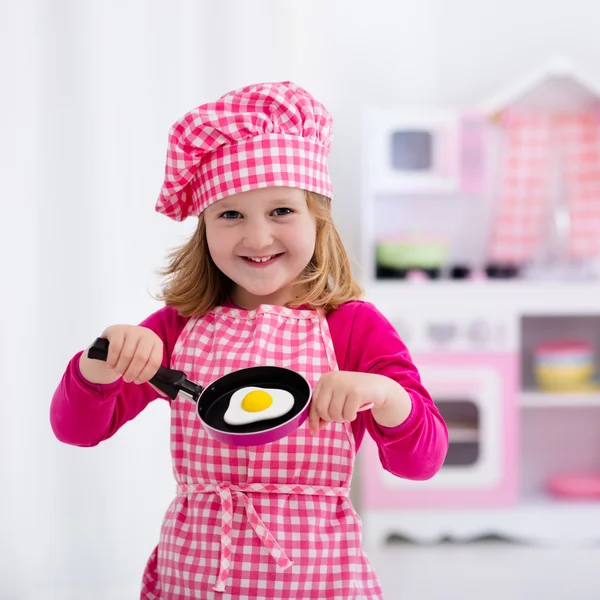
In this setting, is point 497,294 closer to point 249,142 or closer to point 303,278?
point 303,278

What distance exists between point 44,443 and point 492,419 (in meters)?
1.06

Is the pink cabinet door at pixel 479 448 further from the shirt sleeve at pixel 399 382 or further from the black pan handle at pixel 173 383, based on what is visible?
the black pan handle at pixel 173 383

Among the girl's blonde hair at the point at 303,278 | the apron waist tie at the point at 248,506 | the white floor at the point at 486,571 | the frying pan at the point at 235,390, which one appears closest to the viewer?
the frying pan at the point at 235,390

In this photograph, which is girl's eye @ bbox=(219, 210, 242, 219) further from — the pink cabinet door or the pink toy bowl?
the pink toy bowl

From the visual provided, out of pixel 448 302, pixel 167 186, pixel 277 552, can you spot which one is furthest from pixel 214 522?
pixel 448 302

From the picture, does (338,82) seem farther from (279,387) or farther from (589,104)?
(279,387)

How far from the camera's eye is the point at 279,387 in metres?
0.82

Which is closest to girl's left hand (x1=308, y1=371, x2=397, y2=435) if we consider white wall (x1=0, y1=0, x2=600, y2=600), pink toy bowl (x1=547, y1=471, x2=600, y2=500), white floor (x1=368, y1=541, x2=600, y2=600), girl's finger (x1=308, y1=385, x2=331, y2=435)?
girl's finger (x1=308, y1=385, x2=331, y2=435)

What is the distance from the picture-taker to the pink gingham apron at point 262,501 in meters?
0.86

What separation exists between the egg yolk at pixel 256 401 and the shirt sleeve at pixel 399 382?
13 centimetres

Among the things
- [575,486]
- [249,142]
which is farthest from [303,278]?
[575,486]

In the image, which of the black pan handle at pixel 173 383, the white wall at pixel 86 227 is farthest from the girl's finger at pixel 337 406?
the white wall at pixel 86 227

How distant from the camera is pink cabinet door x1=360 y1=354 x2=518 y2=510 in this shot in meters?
2.04

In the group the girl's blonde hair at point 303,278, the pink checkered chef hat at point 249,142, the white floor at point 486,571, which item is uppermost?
the pink checkered chef hat at point 249,142
